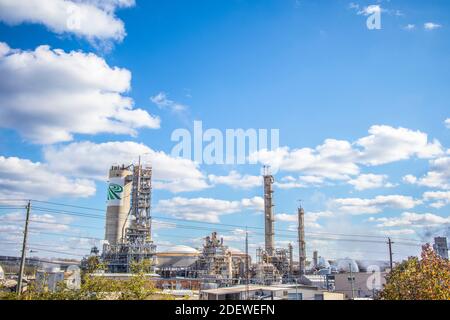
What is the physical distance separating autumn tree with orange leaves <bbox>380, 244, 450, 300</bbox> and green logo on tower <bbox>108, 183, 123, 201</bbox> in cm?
4668

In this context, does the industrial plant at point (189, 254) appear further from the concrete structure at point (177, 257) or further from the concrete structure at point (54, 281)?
the concrete structure at point (54, 281)

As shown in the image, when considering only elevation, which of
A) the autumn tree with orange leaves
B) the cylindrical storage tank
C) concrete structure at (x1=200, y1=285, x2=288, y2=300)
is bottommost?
concrete structure at (x1=200, y1=285, x2=288, y2=300)

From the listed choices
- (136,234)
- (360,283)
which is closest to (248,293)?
(360,283)

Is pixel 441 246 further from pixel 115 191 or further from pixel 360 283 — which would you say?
pixel 115 191

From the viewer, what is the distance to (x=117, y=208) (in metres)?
56.2

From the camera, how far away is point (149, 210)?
5422 centimetres

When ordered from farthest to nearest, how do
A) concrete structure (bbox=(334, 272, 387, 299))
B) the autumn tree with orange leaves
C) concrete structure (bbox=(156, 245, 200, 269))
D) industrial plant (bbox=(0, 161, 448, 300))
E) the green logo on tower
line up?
concrete structure (bbox=(156, 245, 200, 269))
the green logo on tower
industrial plant (bbox=(0, 161, 448, 300))
concrete structure (bbox=(334, 272, 387, 299))
the autumn tree with orange leaves

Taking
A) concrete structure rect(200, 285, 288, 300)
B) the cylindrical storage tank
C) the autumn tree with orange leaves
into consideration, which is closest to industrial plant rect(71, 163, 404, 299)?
the cylindrical storage tank

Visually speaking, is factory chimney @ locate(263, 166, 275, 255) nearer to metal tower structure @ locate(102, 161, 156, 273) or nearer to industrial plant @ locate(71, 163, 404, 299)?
industrial plant @ locate(71, 163, 404, 299)

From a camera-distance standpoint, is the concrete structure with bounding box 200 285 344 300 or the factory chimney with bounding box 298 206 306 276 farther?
the factory chimney with bounding box 298 206 306 276

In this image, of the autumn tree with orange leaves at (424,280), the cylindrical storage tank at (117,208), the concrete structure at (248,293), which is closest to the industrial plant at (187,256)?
the cylindrical storage tank at (117,208)

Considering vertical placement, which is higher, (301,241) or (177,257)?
(301,241)

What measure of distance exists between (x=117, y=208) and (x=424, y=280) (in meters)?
47.9

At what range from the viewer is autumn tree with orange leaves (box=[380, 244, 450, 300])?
14.1m
